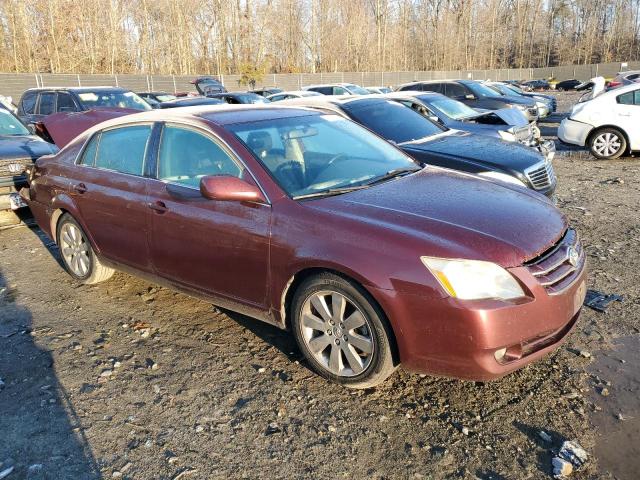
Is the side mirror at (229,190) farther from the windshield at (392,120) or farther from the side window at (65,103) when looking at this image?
the side window at (65,103)

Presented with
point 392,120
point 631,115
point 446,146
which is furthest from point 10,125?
point 631,115

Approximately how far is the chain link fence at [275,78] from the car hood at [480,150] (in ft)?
88.2

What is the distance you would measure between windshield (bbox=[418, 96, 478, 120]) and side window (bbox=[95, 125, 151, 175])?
256 inches

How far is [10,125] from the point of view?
8.70 metres

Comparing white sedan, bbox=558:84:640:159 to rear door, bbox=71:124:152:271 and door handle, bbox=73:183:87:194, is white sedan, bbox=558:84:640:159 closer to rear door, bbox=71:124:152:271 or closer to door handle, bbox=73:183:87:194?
rear door, bbox=71:124:152:271

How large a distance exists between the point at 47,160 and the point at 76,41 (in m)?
38.5

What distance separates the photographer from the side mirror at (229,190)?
11.6ft

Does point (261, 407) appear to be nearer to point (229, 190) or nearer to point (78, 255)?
point (229, 190)

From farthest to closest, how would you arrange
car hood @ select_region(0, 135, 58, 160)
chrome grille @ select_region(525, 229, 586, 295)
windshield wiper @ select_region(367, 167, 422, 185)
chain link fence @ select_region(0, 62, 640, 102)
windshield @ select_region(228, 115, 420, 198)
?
1. chain link fence @ select_region(0, 62, 640, 102)
2. car hood @ select_region(0, 135, 58, 160)
3. windshield wiper @ select_region(367, 167, 422, 185)
4. windshield @ select_region(228, 115, 420, 198)
5. chrome grille @ select_region(525, 229, 586, 295)

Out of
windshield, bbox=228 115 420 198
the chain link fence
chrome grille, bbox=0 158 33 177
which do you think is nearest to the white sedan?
windshield, bbox=228 115 420 198

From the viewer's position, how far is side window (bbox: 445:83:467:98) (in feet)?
55.9

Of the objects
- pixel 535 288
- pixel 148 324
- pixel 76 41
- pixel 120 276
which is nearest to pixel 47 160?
pixel 120 276

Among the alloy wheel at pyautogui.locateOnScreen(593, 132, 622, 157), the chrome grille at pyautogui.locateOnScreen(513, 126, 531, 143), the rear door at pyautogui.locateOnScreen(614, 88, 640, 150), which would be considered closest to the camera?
the chrome grille at pyautogui.locateOnScreen(513, 126, 531, 143)

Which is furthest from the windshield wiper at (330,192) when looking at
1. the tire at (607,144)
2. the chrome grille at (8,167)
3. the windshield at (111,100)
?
the tire at (607,144)
